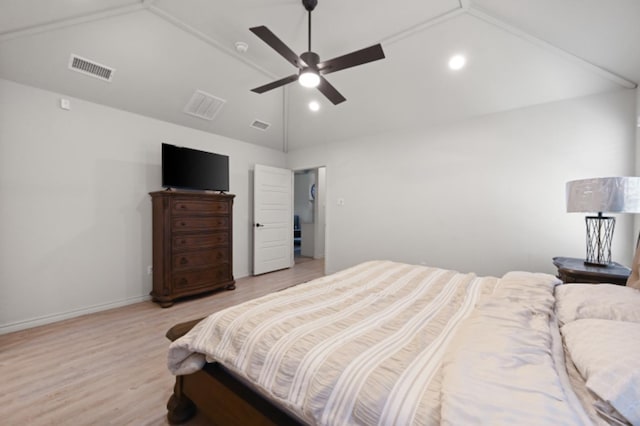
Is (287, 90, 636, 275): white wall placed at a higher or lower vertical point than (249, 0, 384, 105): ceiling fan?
lower

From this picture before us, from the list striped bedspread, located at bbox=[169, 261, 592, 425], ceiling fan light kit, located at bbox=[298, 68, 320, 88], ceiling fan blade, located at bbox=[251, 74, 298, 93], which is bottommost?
striped bedspread, located at bbox=[169, 261, 592, 425]

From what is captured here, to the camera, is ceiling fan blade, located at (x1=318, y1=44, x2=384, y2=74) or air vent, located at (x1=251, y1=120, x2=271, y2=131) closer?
ceiling fan blade, located at (x1=318, y1=44, x2=384, y2=74)

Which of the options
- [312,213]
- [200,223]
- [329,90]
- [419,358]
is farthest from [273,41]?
[312,213]

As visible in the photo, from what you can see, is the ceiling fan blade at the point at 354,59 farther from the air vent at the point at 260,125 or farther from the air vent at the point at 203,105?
the air vent at the point at 260,125

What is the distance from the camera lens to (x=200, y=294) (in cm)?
363

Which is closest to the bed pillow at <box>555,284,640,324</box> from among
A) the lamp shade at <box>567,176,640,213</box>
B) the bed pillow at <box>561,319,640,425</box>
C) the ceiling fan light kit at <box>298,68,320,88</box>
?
the bed pillow at <box>561,319,640,425</box>

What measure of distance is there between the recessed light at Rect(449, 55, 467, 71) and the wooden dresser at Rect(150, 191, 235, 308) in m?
3.25

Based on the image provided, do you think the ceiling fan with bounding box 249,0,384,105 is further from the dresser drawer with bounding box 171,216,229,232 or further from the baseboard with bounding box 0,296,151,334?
the baseboard with bounding box 0,296,151,334

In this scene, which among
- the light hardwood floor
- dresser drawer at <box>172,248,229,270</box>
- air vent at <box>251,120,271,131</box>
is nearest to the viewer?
the light hardwood floor

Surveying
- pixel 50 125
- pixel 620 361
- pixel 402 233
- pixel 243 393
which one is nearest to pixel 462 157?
pixel 402 233

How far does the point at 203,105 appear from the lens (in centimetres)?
359

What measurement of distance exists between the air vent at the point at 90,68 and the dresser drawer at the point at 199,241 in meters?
1.88

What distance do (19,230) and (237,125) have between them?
9.09 feet

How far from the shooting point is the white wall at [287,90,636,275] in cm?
279
